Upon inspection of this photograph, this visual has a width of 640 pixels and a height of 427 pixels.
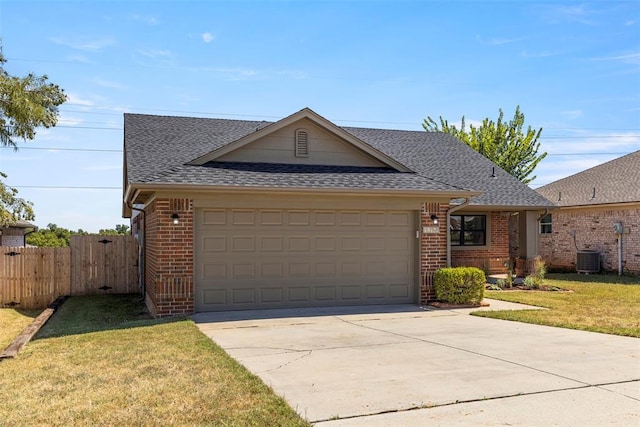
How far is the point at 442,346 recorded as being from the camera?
8.13m

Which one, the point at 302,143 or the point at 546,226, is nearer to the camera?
the point at 302,143

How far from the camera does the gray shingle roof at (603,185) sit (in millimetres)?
21844

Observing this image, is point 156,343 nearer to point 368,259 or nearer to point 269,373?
point 269,373

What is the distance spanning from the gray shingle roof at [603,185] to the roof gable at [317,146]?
39.9 feet

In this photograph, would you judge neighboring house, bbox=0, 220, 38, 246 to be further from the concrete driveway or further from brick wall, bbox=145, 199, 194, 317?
the concrete driveway

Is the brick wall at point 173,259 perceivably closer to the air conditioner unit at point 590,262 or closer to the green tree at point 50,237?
the air conditioner unit at point 590,262

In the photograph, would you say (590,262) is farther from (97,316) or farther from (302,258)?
(97,316)

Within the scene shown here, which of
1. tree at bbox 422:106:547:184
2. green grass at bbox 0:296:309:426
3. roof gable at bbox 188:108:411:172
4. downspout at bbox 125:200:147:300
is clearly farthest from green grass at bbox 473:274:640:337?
tree at bbox 422:106:547:184

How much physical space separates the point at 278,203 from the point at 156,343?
4.53 m

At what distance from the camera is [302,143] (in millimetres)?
13422

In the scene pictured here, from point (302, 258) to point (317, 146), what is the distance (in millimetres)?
2891

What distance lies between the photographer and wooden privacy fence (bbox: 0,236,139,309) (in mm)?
15336

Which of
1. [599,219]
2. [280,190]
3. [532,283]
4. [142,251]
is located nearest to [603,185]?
[599,219]

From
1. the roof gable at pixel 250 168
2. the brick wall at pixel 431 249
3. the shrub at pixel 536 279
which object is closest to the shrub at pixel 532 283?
the shrub at pixel 536 279
